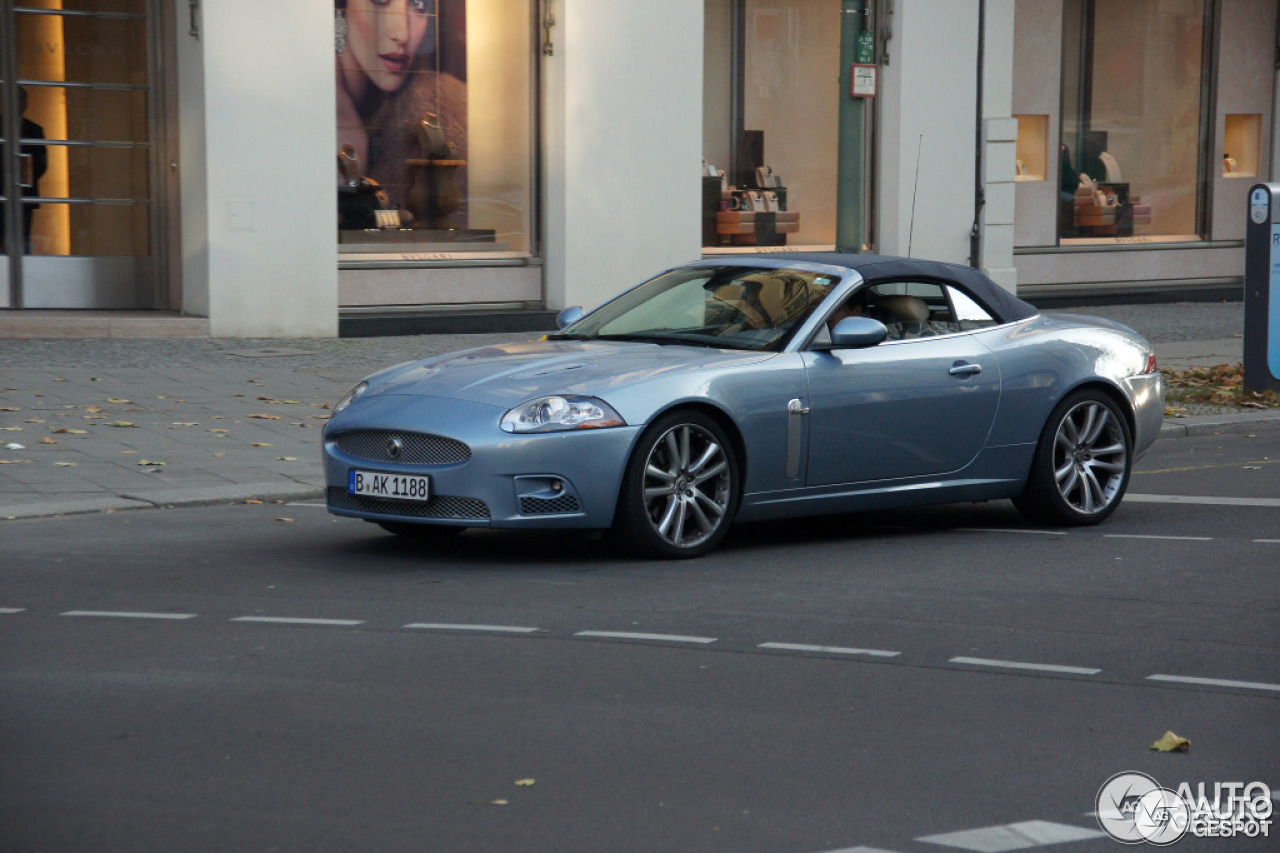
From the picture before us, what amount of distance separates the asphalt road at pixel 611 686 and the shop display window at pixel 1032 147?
46.0 feet

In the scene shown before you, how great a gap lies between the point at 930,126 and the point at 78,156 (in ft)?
30.0

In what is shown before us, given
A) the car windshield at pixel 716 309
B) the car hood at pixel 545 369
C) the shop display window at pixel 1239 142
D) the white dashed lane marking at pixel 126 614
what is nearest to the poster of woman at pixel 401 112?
the car windshield at pixel 716 309

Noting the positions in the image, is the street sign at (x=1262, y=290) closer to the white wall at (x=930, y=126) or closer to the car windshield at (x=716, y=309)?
the white wall at (x=930, y=126)

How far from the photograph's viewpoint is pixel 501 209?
752 inches

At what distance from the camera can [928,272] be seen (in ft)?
30.1

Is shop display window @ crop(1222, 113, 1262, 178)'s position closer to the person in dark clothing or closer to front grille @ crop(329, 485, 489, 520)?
the person in dark clothing

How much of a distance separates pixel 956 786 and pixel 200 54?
13783mm

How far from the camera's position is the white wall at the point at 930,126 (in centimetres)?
2056

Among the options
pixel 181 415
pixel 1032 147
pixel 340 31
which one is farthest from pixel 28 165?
pixel 1032 147

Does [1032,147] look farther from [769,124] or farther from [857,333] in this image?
[857,333]

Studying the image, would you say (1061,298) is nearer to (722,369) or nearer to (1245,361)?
(1245,361)

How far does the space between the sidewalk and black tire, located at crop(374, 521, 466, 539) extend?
55.7 inches

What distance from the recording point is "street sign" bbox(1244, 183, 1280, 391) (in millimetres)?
14484

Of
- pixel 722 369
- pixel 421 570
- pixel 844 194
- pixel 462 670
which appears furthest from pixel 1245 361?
pixel 462 670
